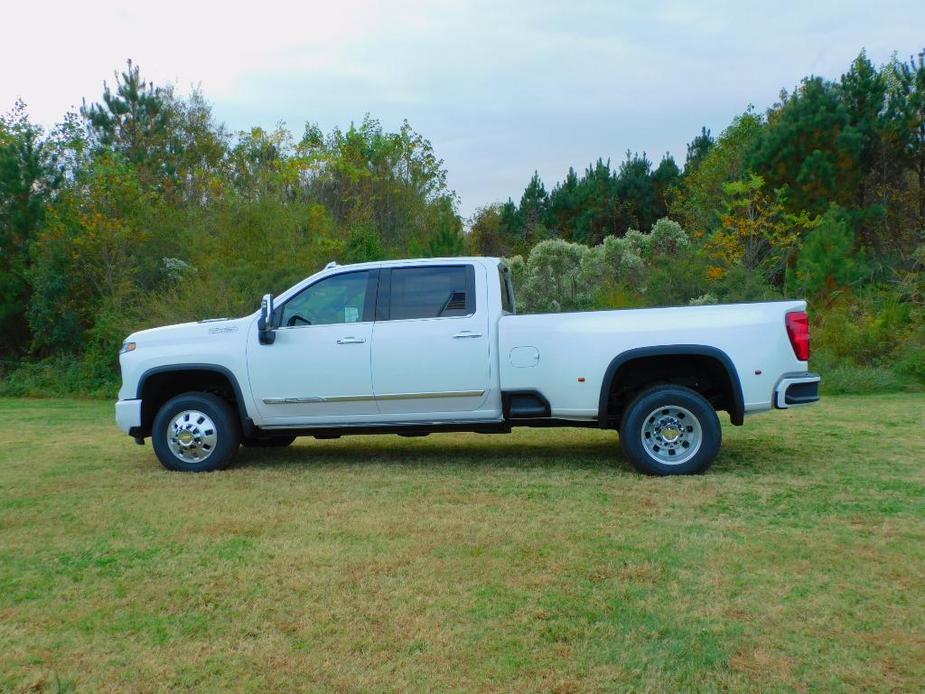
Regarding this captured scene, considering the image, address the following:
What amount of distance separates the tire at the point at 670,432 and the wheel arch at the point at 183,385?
336cm

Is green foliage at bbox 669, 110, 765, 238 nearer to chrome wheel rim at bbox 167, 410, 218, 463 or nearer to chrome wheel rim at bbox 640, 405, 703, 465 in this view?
chrome wheel rim at bbox 640, 405, 703, 465

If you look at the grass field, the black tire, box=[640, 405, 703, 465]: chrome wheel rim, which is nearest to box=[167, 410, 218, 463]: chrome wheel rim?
the grass field

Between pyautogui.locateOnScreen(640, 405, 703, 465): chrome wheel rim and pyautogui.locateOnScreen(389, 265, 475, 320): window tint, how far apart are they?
1811 millimetres

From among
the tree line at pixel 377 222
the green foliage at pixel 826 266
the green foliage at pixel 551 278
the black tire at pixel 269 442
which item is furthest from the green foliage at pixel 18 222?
the green foliage at pixel 826 266

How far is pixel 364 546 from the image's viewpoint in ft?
17.7

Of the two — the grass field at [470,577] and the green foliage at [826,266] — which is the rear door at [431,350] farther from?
the green foliage at [826,266]

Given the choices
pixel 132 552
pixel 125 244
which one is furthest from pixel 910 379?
pixel 125 244

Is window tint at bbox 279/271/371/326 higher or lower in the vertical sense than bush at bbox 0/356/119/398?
higher

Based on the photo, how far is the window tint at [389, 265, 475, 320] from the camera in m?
8.05

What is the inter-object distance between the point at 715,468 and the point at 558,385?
156cm

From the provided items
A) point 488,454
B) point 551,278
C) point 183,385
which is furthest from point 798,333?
point 551,278

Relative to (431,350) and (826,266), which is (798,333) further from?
(826,266)

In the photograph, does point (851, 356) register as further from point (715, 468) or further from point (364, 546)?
point (364, 546)

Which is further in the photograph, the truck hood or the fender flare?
the truck hood
